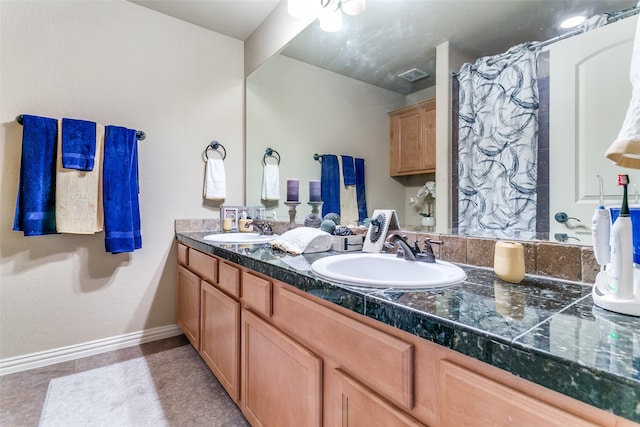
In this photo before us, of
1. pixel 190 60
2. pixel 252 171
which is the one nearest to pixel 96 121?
pixel 190 60

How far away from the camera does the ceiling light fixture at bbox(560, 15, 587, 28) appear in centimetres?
89

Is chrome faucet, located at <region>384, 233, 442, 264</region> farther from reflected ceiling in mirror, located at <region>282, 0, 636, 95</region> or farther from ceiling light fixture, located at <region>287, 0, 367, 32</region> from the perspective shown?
ceiling light fixture, located at <region>287, 0, 367, 32</region>

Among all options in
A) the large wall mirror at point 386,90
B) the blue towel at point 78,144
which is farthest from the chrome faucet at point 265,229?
the blue towel at point 78,144

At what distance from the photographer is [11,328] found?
5.89 feet

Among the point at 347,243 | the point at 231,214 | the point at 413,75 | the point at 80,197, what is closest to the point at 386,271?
the point at 347,243

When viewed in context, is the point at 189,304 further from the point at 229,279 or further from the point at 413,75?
the point at 413,75

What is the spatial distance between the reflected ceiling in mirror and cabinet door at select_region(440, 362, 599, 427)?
1021mm

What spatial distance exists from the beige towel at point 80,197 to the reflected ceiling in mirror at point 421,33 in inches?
60.3

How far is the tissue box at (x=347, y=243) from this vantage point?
133cm

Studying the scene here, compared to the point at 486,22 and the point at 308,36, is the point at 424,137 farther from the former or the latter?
the point at 308,36

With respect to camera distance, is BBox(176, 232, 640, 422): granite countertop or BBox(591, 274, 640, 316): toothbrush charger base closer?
BBox(176, 232, 640, 422): granite countertop

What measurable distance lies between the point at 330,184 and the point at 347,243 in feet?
1.84

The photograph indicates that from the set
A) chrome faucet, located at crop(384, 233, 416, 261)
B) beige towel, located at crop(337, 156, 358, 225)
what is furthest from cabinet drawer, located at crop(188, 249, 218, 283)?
chrome faucet, located at crop(384, 233, 416, 261)

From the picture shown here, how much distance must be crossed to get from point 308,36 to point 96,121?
4.91ft
